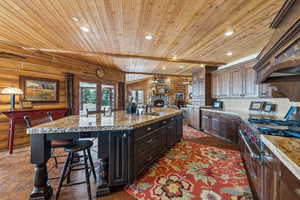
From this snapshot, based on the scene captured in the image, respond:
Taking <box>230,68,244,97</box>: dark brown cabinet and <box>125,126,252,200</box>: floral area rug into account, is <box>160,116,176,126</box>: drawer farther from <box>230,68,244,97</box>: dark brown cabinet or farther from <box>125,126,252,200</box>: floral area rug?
<box>230,68,244,97</box>: dark brown cabinet

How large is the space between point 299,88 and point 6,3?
14.8 feet

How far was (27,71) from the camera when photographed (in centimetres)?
352

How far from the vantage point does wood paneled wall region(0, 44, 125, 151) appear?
10.4 feet

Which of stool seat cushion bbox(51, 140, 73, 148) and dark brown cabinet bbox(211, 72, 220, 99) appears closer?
stool seat cushion bbox(51, 140, 73, 148)

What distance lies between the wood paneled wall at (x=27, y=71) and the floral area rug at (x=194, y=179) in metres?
3.78

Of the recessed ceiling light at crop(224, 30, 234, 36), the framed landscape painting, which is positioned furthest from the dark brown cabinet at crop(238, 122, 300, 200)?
the framed landscape painting

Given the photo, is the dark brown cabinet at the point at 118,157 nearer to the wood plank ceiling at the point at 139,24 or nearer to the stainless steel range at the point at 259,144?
the stainless steel range at the point at 259,144

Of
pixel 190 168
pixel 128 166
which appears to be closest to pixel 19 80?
pixel 128 166

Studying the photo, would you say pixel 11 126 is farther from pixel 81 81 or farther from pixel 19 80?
pixel 81 81

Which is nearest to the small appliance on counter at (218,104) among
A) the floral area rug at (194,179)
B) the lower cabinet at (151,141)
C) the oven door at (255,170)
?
the floral area rug at (194,179)

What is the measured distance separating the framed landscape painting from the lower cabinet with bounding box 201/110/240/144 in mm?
5396

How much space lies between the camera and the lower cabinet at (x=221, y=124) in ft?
11.3

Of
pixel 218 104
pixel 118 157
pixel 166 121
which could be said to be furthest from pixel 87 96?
pixel 218 104

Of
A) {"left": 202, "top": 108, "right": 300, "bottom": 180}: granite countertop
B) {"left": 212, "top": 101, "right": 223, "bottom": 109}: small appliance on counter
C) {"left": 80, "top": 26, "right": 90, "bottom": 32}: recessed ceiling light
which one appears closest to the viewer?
{"left": 202, "top": 108, "right": 300, "bottom": 180}: granite countertop
